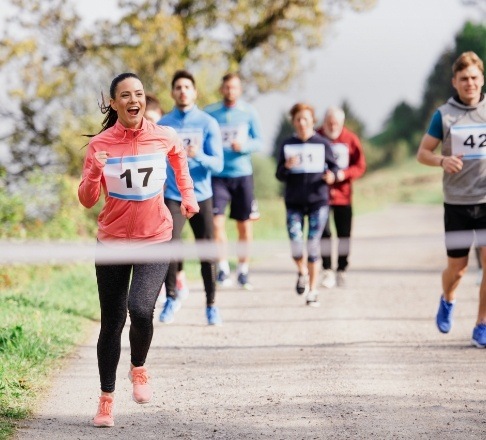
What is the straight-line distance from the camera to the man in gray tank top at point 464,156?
279 inches

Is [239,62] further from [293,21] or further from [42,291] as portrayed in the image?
[42,291]

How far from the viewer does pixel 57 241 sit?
14055mm

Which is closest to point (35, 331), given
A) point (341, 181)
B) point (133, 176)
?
point (133, 176)

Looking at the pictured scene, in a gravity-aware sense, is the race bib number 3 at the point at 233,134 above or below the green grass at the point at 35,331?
above

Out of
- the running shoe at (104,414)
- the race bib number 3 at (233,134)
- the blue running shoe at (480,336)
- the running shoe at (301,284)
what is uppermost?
the race bib number 3 at (233,134)

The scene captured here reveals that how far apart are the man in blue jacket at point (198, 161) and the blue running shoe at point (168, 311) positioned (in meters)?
0.02

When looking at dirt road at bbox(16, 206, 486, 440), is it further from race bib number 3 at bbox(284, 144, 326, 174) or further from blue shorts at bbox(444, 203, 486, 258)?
race bib number 3 at bbox(284, 144, 326, 174)

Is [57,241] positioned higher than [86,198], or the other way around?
[86,198]

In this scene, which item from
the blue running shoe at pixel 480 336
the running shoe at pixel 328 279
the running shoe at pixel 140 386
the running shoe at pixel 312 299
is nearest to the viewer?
the running shoe at pixel 140 386

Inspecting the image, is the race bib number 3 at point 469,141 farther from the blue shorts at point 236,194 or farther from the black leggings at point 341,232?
the blue shorts at point 236,194

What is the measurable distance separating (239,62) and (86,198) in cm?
1573

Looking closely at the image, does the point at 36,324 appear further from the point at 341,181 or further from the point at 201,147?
the point at 341,181

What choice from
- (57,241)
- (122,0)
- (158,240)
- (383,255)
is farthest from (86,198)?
(122,0)

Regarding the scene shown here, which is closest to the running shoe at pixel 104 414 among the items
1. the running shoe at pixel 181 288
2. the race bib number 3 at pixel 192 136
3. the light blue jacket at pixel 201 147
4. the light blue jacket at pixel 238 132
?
the light blue jacket at pixel 201 147
